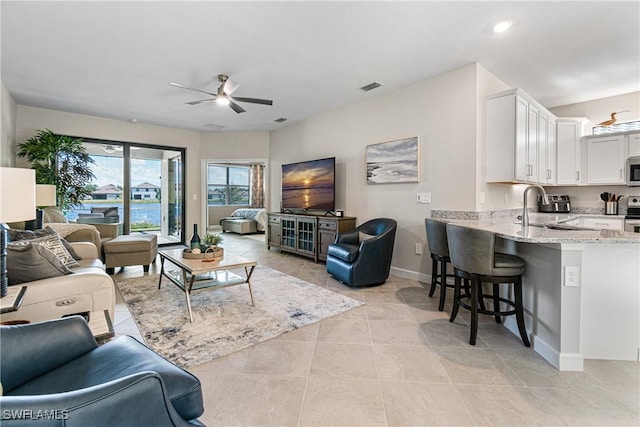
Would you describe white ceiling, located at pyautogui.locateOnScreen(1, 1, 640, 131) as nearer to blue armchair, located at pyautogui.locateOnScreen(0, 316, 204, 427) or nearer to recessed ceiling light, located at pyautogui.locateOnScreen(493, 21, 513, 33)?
recessed ceiling light, located at pyautogui.locateOnScreen(493, 21, 513, 33)

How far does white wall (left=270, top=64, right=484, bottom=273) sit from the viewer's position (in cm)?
347

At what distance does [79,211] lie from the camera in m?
5.46

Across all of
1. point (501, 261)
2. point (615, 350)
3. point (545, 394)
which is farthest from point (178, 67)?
point (615, 350)

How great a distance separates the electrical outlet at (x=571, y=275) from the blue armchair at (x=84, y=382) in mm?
2268

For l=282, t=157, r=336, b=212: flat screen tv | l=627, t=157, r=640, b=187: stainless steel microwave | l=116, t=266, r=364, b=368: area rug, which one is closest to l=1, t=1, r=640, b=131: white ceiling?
l=627, t=157, r=640, b=187: stainless steel microwave

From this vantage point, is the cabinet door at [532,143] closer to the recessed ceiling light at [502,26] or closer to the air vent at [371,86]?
the recessed ceiling light at [502,26]

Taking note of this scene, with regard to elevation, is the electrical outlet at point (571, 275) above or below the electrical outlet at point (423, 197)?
below

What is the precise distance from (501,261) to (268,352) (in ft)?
6.21

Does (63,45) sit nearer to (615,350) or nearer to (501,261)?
(501,261)

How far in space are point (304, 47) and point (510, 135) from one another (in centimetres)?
249

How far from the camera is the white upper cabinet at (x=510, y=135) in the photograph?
3.30 metres

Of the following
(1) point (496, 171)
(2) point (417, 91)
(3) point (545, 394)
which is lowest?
(3) point (545, 394)

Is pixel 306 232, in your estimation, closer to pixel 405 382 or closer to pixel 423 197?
pixel 423 197

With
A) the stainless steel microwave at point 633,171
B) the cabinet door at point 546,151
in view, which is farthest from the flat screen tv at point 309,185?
the stainless steel microwave at point 633,171
